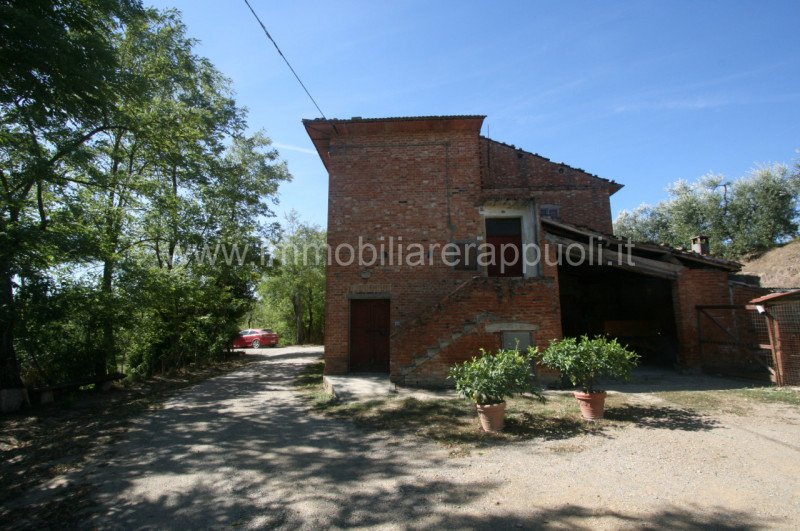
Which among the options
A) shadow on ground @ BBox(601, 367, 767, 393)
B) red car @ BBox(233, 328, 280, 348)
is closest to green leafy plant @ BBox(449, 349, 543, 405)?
shadow on ground @ BBox(601, 367, 767, 393)

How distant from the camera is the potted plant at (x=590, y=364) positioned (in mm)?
6277

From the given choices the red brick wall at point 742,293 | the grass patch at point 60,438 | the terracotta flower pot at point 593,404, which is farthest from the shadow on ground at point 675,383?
the grass patch at point 60,438

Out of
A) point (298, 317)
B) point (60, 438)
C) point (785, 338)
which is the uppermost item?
point (298, 317)

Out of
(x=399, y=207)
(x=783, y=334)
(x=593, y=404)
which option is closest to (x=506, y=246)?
(x=399, y=207)

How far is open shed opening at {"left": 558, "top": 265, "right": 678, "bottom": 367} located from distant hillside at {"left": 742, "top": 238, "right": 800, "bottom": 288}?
13440 mm

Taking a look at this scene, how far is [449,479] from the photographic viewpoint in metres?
4.41

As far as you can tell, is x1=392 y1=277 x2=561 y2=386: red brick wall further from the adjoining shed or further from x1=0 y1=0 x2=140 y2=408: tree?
x1=0 y1=0 x2=140 y2=408: tree

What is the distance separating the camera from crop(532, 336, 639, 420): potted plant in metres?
6.28

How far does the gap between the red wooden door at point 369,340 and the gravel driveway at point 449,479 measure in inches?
172

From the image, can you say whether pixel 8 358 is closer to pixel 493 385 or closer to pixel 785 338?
pixel 493 385

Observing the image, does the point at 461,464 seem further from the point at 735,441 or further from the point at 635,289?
the point at 635,289

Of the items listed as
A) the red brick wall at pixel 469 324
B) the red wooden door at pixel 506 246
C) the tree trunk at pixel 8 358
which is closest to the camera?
the tree trunk at pixel 8 358

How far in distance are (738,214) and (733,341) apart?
23878 millimetres

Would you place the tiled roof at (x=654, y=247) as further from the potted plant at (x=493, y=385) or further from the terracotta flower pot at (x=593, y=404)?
the potted plant at (x=493, y=385)
